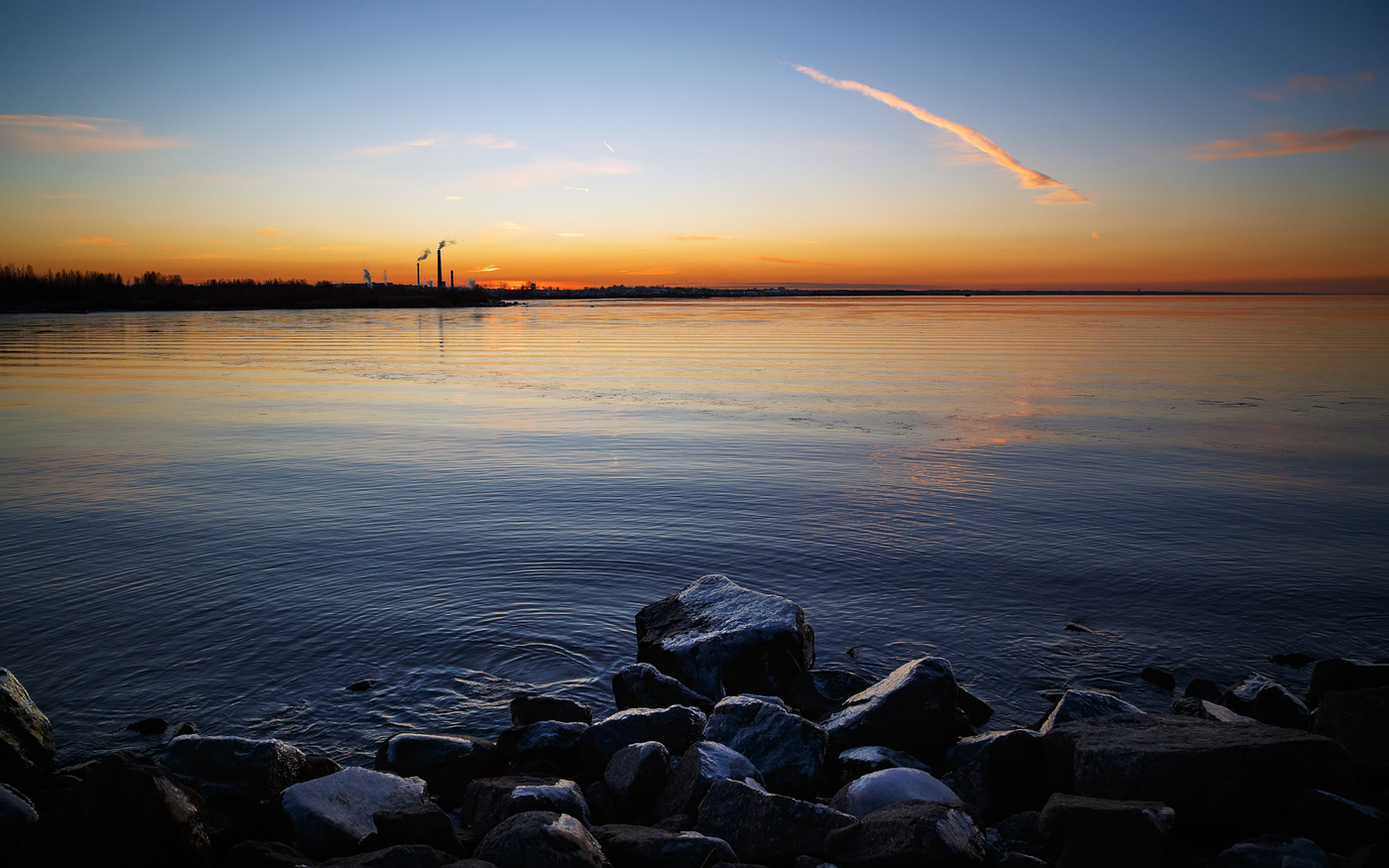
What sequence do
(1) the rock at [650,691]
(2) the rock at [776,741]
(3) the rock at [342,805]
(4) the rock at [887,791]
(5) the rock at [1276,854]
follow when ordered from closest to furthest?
1. (5) the rock at [1276,854]
2. (3) the rock at [342,805]
3. (4) the rock at [887,791]
4. (2) the rock at [776,741]
5. (1) the rock at [650,691]

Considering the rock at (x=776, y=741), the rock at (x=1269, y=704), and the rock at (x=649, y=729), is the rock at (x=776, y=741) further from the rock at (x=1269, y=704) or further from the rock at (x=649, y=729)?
the rock at (x=1269, y=704)

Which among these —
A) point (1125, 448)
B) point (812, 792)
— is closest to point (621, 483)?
point (812, 792)

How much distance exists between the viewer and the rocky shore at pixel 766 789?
4598 mm

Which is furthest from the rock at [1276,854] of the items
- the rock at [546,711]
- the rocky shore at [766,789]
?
the rock at [546,711]

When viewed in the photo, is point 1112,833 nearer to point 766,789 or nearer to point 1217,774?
point 1217,774

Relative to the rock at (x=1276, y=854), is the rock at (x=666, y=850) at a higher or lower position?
lower

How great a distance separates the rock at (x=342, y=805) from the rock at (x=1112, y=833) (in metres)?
3.76

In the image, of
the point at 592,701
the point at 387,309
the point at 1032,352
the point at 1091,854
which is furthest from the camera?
the point at 387,309

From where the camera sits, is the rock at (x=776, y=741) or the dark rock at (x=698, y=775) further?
the rock at (x=776, y=741)

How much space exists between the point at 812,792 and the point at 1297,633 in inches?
235

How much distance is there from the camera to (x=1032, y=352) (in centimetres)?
4269

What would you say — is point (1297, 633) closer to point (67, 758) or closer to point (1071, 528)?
point (1071, 528)

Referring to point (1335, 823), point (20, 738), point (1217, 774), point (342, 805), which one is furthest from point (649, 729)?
point (20, 738)

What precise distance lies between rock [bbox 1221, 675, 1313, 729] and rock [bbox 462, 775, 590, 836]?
5.04 m
